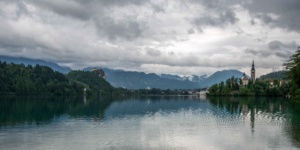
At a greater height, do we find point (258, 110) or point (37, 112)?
point (258, 110)

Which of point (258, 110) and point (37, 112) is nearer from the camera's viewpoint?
point (37, 112)

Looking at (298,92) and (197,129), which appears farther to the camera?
(298,92)

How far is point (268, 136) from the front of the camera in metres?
53.4

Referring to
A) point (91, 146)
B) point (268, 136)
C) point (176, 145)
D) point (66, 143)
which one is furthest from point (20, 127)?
point (268, 136)

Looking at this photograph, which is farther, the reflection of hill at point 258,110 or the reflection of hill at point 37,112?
the reflection of hill at point 258,110

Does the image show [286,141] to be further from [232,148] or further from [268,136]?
[232,148]

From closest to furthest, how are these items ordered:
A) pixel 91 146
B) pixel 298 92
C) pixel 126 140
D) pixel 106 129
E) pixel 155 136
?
pixel 91 146
pixel 126 140
pixel 155 136
pixel 106 129
pixel 298 92

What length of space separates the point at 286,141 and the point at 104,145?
25.6m

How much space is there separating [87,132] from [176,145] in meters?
17.3

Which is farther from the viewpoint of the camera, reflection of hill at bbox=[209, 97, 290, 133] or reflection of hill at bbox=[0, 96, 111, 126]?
reflection of hill at bbox=[209, 97, 290, 133]

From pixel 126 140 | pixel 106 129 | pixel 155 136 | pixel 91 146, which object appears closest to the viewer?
pixel 91 146

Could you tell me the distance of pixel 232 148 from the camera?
4350cm

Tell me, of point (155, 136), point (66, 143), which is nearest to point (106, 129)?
point (155, 136)

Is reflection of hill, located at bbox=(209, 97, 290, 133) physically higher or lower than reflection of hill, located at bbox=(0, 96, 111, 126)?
higher
